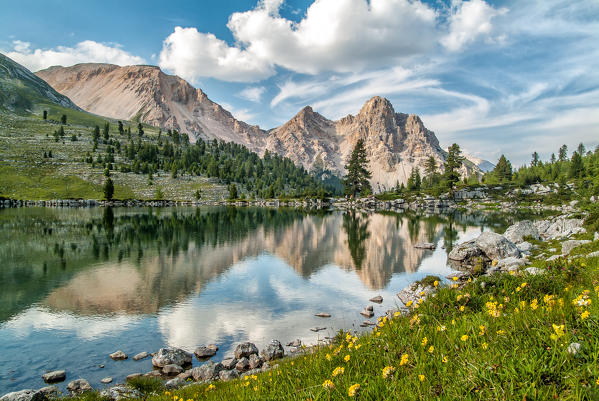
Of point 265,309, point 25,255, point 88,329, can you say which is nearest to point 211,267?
point 265,309

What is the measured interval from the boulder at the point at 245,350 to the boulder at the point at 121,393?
540 cm

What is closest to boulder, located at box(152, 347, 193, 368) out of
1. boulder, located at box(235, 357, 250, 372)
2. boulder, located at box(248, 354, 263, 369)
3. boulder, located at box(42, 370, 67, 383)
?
boulder, located at box(235, 357, 250, 372)

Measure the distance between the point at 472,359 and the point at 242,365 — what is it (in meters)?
13.0

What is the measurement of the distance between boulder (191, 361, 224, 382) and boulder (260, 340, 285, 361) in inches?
90.7

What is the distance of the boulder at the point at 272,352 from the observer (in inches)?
643

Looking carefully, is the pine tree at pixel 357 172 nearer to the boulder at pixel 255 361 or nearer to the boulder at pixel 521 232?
the boulder at pixel 521 232

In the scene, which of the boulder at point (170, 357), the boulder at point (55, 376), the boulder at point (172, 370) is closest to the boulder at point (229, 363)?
the boulder at point (172, 370)

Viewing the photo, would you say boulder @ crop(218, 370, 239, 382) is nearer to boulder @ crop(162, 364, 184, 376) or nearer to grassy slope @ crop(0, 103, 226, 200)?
boulder @ crop(162, 364, 184, 376)

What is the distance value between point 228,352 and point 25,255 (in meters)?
35.7

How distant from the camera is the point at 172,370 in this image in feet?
50.2

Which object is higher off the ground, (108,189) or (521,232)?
(108,189)

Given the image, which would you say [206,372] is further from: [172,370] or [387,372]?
[387,372]

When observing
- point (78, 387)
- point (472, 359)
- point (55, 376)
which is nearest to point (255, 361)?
point (78, 387)

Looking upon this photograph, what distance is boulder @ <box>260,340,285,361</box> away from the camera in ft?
53.6
